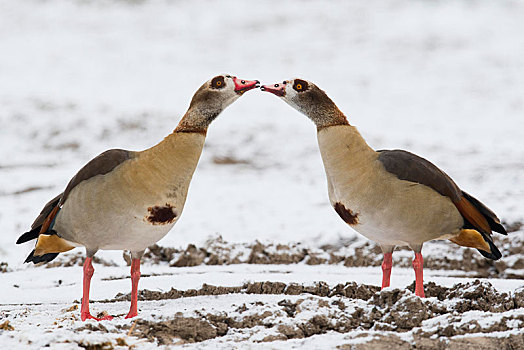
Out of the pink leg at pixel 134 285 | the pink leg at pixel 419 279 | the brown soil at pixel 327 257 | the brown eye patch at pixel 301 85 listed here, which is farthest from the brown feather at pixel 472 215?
the brown soil at pixel 327 257

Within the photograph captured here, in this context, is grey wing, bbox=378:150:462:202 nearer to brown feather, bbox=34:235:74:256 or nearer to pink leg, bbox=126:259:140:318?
pink leg, bbox=126:259:140:318

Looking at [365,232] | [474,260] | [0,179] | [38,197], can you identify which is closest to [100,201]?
[365,232]

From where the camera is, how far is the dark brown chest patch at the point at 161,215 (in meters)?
3.89

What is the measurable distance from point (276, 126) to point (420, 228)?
410 inches

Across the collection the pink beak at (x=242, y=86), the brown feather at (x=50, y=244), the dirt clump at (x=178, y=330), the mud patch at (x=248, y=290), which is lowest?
the dirt clump at (x=178, y=330)

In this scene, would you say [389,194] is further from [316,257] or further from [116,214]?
[316,257]

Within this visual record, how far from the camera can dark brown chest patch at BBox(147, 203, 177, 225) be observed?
3893 millimetres

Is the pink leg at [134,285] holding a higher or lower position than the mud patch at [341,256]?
lower

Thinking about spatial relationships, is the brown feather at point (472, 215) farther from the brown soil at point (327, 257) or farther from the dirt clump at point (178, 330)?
the brown soil at point (327, 257)

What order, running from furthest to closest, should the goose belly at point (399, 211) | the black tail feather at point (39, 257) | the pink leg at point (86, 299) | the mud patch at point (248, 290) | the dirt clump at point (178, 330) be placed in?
1. the mud patch at point (248, 290)
2. the black tail feather at point (39, 257)
3. the goose belly at point (399, 211)
4. the pink leg at point (86, 299)
5. the dirt clump at point (178, 330)

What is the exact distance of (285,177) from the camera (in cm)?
1182

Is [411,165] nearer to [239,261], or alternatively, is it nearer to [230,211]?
[239,261]

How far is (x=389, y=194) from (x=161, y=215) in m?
1.42

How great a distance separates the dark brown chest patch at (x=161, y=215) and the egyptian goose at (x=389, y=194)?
3.49 ft
